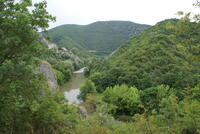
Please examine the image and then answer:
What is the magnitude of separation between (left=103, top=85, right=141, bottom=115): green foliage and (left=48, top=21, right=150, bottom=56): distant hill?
104 m

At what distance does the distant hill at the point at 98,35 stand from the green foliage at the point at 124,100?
10438 centimetres

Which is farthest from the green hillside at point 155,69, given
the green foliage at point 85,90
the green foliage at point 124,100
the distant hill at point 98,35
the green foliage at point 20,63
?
the distant hill at point 98,35

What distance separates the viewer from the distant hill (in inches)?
5611

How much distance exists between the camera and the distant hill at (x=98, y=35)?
143 m

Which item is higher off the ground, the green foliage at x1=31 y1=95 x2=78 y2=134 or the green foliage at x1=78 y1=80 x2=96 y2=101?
the green foliage at x1=31 y1=95 x2=78 y2=134

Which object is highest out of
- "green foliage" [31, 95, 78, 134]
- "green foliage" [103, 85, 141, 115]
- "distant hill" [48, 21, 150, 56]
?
"distant hill" [48, 21, 150, 56]

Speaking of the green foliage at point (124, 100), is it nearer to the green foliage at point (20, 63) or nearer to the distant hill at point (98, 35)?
the green foliage at point (20, 63)

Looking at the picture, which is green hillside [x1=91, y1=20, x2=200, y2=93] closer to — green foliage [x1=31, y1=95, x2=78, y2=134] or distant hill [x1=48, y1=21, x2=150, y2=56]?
green foliage [x1=31, y1=95, x2=78, y2=134]

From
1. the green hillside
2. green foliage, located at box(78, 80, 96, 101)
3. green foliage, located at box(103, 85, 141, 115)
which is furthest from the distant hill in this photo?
green foliage, located at box(103, 85, 141, 115)

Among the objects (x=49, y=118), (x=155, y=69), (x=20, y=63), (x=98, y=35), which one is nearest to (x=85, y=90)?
(x=155, y=69)

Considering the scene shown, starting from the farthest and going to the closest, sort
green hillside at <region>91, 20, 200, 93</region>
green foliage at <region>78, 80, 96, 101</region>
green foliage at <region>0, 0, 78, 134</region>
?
green hillside at <region>91, 20, 200, 93</region>, green foliage at <region>78, 80, 96, 101</region>, green foliage at <region>0, 0, 78, 134</region>

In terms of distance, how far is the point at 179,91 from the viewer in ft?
112

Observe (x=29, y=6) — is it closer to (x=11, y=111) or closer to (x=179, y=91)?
(x=11, y=111)

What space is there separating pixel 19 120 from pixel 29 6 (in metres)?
3.96
